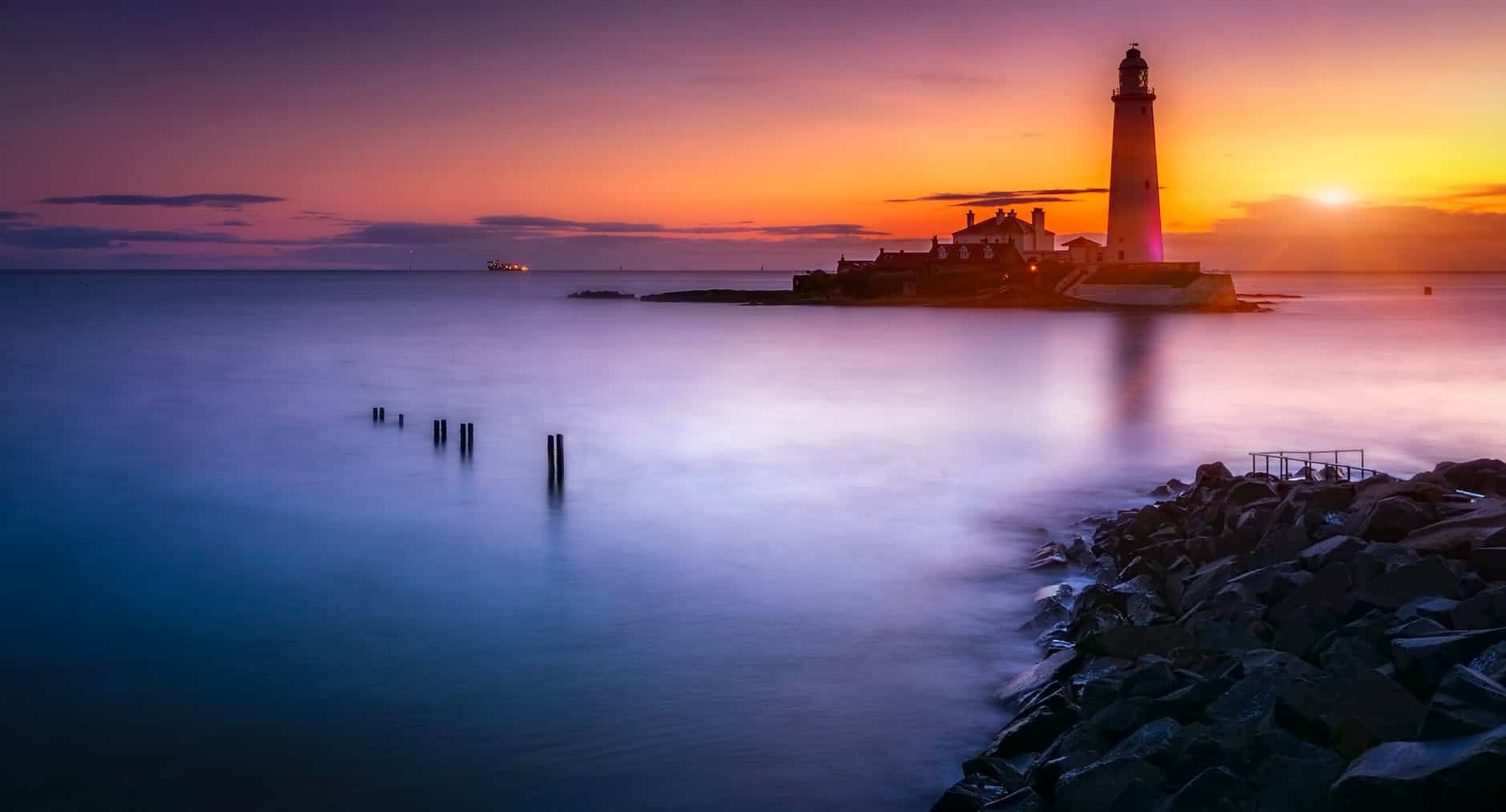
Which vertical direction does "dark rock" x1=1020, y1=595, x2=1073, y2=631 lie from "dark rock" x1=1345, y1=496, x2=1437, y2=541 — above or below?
below

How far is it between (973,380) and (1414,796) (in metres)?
25.4

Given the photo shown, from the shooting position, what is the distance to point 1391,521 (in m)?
8.12

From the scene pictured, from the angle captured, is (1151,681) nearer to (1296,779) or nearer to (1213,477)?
(1296,779)

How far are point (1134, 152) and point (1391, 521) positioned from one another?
1666 inches

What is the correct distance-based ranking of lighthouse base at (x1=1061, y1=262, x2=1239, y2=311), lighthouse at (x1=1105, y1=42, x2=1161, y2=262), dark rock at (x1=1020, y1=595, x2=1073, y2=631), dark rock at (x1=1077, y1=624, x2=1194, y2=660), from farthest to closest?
lighthouse base at (x1=1061, y1=262, x2=1239, y2=311) < lighthouse at (x1=1105, y1=42, x2=1161, y2=262) < dark rock at (x1=1020, y1=595, x2=1073, y2=631) < dark rock at (x1=1077, y1=624, x2=1194, y2=660)

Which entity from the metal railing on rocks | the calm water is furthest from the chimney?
the metal railing on rocks

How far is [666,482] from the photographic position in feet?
52.0

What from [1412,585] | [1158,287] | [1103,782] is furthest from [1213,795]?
[1158,287]

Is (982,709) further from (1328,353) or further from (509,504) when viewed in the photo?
(1328,353)

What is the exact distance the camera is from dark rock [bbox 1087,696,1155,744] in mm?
5531

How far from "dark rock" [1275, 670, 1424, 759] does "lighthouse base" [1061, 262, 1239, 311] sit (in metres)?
51.3

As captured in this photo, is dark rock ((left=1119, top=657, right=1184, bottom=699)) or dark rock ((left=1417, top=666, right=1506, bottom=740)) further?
dark rock ((left=1119, top=657, right=1184, bottom=699))

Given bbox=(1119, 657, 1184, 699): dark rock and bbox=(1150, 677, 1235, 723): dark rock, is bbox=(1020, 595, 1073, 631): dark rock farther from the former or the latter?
bbox=(1150, 677, 1235, 723): dark rock

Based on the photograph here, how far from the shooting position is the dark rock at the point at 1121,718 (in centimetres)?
553
